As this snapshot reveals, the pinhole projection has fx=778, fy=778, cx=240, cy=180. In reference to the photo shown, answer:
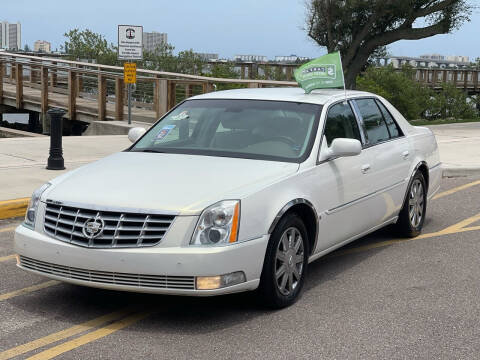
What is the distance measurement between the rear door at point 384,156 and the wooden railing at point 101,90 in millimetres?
10927

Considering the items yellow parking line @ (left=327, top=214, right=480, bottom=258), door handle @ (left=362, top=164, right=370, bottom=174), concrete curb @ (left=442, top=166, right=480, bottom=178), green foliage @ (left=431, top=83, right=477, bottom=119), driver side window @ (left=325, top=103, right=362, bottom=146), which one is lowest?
green foliage @ (left=431, top=83, right=477, bottom=119)

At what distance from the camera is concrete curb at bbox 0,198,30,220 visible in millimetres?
8305

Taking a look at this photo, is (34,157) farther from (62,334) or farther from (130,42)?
(62,334)

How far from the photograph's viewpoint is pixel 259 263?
4.91m

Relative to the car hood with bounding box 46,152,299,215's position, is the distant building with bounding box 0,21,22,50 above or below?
above

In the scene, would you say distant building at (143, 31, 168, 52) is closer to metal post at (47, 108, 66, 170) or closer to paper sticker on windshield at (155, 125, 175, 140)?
metal post at (47, 108, 66, 170)

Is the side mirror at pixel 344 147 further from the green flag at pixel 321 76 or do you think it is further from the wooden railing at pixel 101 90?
the wooden railing at pixel 101 90

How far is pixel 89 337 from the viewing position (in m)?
4.63

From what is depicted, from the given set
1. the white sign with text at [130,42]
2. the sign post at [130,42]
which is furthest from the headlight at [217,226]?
the white sign with text at [130,42]

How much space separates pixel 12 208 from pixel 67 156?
14.7 feet

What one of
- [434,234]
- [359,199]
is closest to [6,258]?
[359,199]

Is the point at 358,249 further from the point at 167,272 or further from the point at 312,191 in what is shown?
the point at 167,272

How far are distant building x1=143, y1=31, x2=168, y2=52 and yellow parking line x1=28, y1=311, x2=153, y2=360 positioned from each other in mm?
40270

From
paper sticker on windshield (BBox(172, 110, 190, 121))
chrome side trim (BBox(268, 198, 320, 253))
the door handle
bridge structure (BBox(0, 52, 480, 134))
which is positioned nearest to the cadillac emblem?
chrome side trim (BBox(268, 198, 320, 253))
